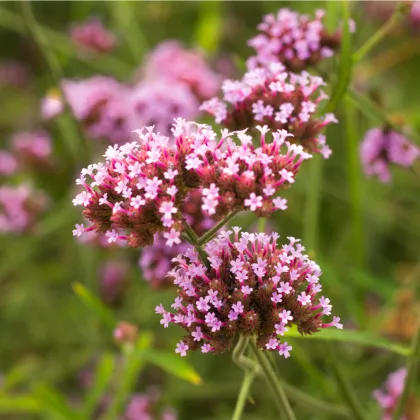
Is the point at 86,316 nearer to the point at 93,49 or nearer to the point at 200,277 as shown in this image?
the point at 93,49

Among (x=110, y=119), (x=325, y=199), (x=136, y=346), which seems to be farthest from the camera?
(x=325, y=199)

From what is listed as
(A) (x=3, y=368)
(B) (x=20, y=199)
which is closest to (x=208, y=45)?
(B) (x=20, y=199)

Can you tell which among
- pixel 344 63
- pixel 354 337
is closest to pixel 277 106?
pixel 344 63

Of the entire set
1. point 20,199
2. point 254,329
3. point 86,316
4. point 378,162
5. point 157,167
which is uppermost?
point 378,162

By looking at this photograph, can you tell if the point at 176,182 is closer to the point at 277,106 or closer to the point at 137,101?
the point at 277,106

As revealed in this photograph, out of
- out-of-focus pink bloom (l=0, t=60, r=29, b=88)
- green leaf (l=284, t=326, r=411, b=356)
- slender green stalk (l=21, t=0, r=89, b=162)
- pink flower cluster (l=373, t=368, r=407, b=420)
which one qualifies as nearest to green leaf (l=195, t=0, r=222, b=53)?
slender green stalk (l=21, t=0, r=89, b=162)

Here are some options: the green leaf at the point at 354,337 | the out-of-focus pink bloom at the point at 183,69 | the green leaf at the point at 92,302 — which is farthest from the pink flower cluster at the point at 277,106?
the out-of-focus pink bloom at the point at 183,69

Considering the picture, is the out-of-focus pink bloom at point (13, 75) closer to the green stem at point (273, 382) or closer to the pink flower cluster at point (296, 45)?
the pink flower cluster at point (296, 45)

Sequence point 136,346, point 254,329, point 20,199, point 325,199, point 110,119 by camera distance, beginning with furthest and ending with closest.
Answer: point 325,199 < point 20,199 < point 110,119 < point 136,346 < point 254,329
